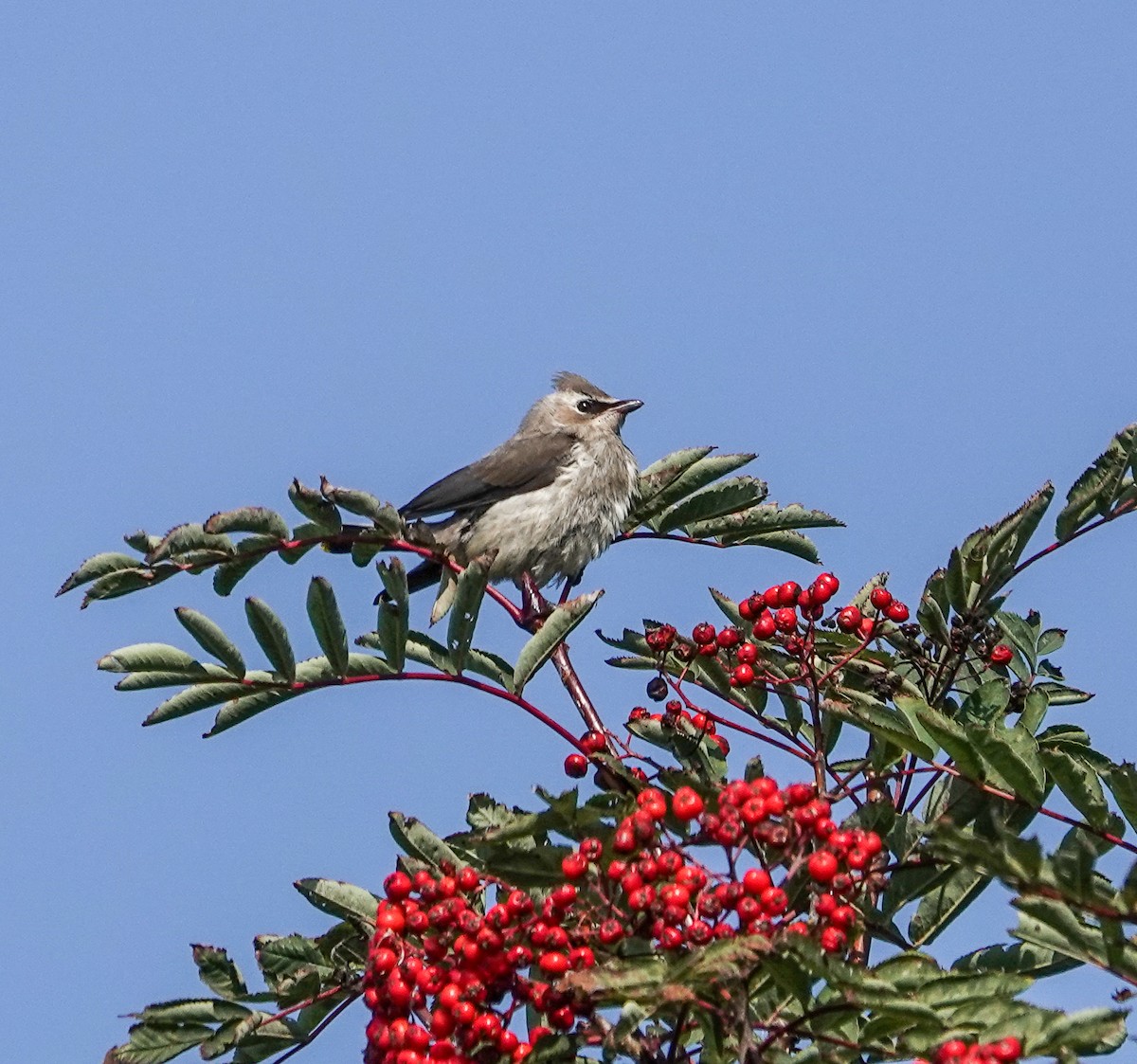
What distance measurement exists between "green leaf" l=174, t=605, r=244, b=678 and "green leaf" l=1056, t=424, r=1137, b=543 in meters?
2.27

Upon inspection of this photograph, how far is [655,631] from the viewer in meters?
4.85

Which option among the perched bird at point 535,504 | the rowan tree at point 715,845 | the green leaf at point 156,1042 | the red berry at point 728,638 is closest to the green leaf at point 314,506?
the rowan tree at point 715,845

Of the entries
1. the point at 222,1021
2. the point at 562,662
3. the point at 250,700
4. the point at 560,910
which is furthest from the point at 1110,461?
the point at 222,1021

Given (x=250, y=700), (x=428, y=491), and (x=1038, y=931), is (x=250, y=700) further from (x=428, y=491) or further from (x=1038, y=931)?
(x=428, y=491)

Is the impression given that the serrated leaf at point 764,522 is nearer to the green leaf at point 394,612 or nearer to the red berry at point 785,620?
the red berry at point 785,620

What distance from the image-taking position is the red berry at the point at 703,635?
15.9 feet

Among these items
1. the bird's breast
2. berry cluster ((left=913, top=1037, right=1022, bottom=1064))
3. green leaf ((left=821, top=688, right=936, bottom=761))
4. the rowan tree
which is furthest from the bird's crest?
berry cluster ((left=913, top=1037, right=1022, bottom=1064))

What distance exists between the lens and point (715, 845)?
369 cm

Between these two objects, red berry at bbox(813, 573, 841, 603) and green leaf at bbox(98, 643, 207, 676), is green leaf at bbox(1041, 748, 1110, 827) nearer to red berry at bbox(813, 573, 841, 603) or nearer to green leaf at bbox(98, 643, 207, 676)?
red berry at bbox(813, 573, 841, 603)

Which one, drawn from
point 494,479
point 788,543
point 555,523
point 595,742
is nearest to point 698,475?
point 788,543

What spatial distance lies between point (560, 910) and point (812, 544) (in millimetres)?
2484

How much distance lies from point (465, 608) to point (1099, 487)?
5.76ft

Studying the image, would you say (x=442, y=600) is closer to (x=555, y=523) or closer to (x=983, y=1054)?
(x=555, y=523)

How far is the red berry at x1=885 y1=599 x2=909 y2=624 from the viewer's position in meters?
4.89
